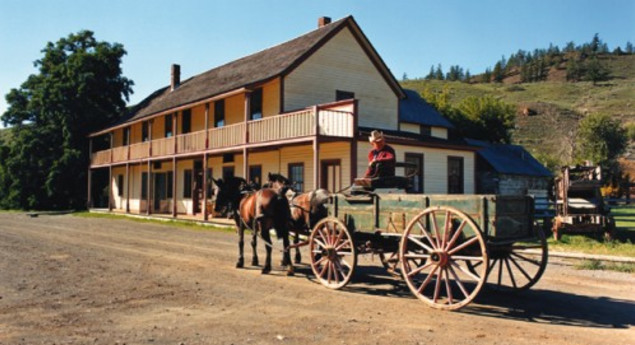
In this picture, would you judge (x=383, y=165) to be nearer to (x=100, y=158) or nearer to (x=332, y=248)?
(x=332, y=248)

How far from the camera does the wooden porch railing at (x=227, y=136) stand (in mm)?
21641

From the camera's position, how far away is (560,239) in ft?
50.5

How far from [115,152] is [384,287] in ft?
94.2

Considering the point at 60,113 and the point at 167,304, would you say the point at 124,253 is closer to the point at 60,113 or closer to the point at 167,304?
the point at 167,304

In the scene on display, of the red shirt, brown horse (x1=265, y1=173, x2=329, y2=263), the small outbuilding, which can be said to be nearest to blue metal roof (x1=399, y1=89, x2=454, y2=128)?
the small outbuilding

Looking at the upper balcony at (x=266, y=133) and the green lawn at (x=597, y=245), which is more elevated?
the upper balcony at (x=266, y=133)

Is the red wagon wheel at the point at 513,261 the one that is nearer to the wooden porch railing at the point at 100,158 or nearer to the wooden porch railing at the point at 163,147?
the wooden porch railing at the point at 163,147

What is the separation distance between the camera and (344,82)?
23734 millimetres

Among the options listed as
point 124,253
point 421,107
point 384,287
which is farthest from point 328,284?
point 421,107

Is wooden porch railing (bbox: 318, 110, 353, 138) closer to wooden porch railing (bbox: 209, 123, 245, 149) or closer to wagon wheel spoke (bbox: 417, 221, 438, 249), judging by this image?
wooden porch railing (bbox: 209, 123, 245, 149)

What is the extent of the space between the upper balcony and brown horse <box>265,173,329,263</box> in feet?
26.3

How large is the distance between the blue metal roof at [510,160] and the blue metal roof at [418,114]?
2974mm

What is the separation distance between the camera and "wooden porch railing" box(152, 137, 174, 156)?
27.0m

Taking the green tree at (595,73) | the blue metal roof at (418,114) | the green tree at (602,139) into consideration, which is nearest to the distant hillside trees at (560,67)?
the green tree at (595,73)
